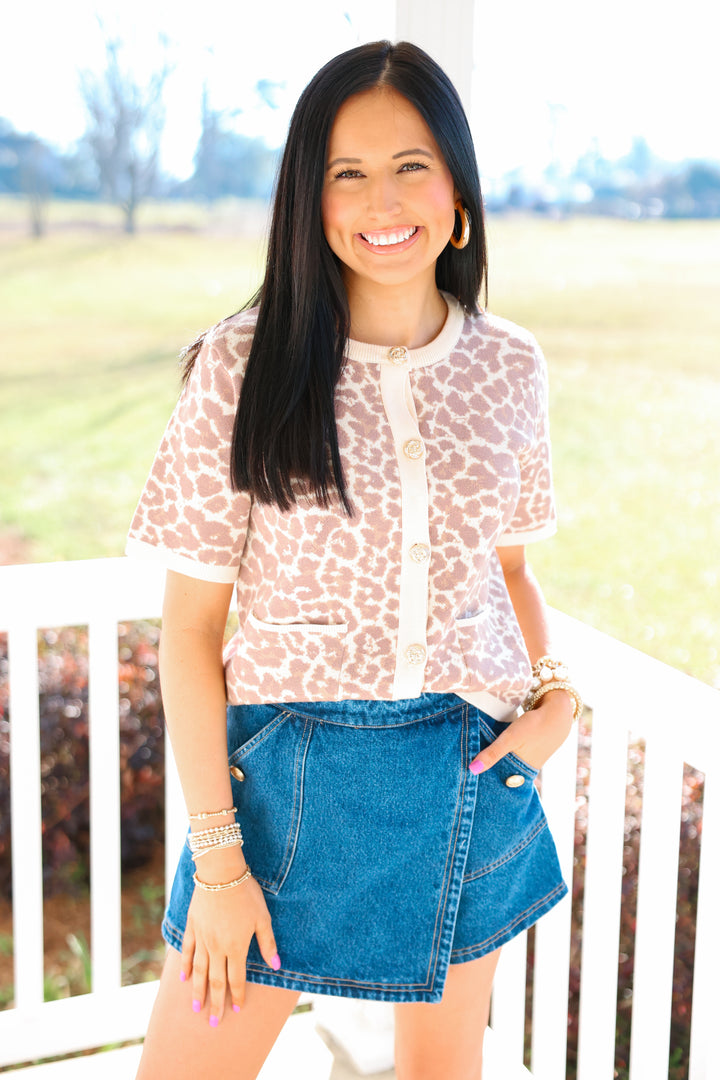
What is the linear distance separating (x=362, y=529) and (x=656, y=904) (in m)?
0.79

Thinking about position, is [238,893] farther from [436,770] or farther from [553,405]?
[553,405]

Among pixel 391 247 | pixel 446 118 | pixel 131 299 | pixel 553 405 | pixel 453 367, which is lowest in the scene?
pixel 553 405

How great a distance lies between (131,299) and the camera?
9.08 metres

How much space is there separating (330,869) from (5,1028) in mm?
1108

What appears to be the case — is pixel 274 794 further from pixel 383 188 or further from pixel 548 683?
pixel 383 188

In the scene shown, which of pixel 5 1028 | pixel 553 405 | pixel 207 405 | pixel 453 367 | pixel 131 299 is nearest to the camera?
pixel 207 405

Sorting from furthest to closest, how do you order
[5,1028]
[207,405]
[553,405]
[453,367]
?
[553,405]
[5,1028]
[453,367]
[207,405]

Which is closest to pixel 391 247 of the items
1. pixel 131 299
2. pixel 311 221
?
pixel 311 221

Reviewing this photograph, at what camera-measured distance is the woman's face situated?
1.34m

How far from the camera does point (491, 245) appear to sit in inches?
316

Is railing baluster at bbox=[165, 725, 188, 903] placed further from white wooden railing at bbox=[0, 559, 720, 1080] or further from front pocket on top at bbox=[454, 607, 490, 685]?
front pocket on top at bbox=[454, 607, 490, 685]

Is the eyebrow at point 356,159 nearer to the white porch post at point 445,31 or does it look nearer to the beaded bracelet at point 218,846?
the white porch post at point 445,31

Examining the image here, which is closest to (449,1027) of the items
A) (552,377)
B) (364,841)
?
(364,841)

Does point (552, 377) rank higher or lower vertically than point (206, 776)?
lower
